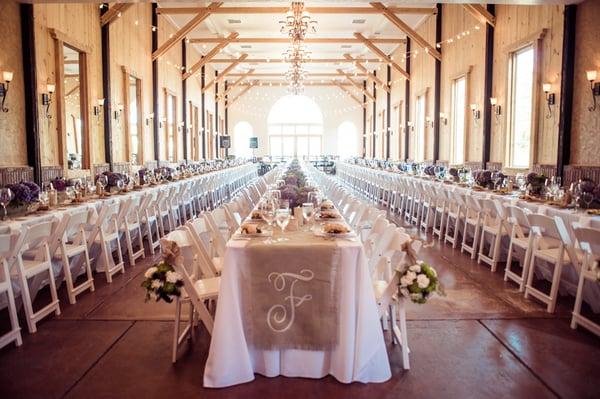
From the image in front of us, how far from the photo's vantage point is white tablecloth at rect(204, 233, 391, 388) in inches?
103

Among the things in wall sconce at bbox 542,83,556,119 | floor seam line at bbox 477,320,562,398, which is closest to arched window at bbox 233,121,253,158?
wall sconce at bbox 542,83,556,119

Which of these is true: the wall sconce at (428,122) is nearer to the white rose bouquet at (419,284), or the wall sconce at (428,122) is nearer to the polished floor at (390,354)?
the polished floor at (390,354)

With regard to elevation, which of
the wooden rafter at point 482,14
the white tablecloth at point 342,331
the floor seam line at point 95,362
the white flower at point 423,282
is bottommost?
the floor seam line at point 95,362

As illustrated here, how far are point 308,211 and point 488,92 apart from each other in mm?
7666

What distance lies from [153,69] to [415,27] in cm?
865

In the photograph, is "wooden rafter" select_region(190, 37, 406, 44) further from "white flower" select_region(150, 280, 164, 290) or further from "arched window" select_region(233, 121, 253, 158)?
"white flower" select_region(150, 280, 164, 290)

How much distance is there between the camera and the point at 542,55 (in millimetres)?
8078

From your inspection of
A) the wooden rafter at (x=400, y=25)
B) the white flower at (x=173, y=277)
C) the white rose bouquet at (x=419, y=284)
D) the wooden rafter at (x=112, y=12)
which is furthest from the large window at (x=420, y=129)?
the white flower at (x=173, y=277)

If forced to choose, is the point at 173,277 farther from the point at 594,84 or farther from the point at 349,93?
the point at 349,93

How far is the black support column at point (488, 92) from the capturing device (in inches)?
392

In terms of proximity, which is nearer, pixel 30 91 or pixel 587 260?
→ pixel 587 260

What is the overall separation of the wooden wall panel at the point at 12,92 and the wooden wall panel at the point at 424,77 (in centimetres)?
1065

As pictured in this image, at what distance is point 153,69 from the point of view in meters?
13.1

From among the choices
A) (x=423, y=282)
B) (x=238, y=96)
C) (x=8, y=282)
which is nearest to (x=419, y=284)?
(x=423, y=282)
